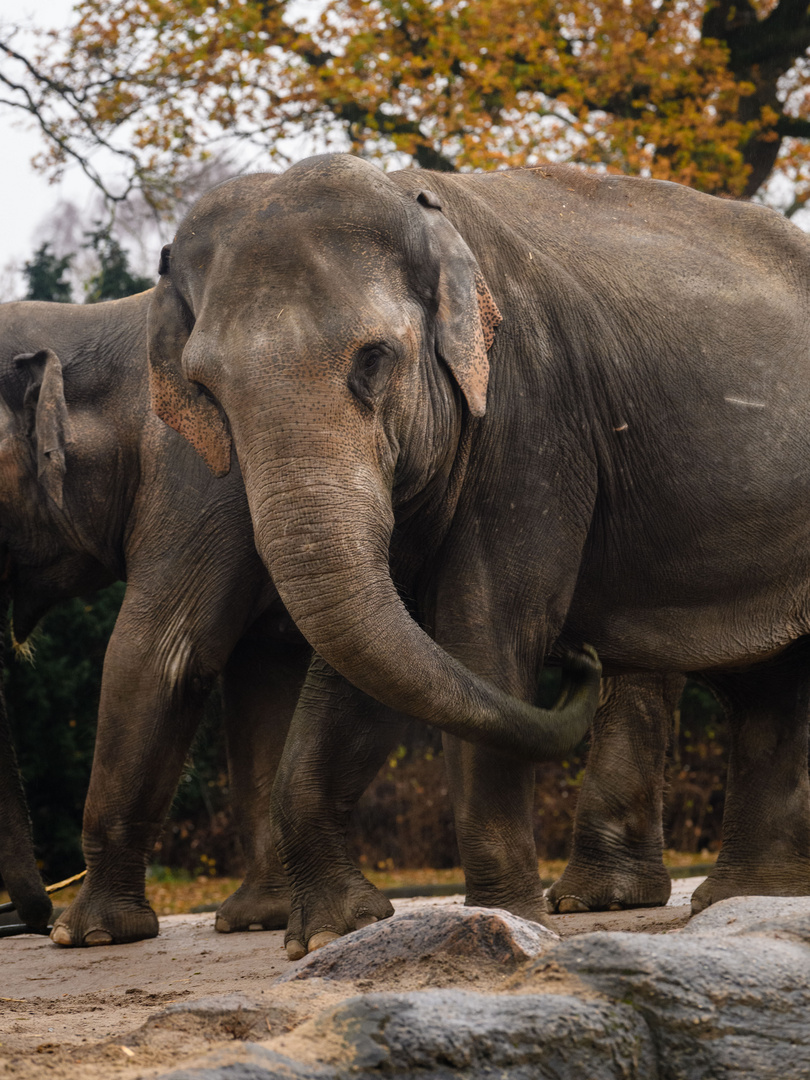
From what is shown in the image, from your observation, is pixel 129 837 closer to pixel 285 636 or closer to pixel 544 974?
pixel 285 636

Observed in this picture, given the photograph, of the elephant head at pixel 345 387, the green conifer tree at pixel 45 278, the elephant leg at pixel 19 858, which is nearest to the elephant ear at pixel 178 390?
the elephant head at pixel 345 387

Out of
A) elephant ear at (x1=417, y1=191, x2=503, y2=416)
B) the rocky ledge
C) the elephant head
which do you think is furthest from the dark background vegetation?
the rocky ledge

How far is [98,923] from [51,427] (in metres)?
2.04

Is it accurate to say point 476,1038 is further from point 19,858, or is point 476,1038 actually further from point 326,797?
point 19,858

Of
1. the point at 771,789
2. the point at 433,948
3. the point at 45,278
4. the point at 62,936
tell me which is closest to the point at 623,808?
the point at 771,789

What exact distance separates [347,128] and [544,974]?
12.7m

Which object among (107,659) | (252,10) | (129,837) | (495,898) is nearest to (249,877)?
(129,837)

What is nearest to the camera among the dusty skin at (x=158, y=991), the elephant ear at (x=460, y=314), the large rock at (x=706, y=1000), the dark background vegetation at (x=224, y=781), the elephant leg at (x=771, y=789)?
the large rock at (x=706, y=1000)

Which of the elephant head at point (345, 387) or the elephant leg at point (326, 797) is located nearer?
the elephant head at point (345, 387)

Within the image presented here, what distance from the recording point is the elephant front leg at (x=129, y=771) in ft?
18.7

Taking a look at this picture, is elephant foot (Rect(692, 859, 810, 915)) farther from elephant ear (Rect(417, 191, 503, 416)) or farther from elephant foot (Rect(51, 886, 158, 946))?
elephant ear (Rect(417, 191, 503, 416))

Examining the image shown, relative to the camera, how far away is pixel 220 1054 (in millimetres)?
2238

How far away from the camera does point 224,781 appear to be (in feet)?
44.5

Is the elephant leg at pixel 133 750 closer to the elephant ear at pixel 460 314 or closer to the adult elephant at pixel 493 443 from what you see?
the adult elephant at pixel 493 443
